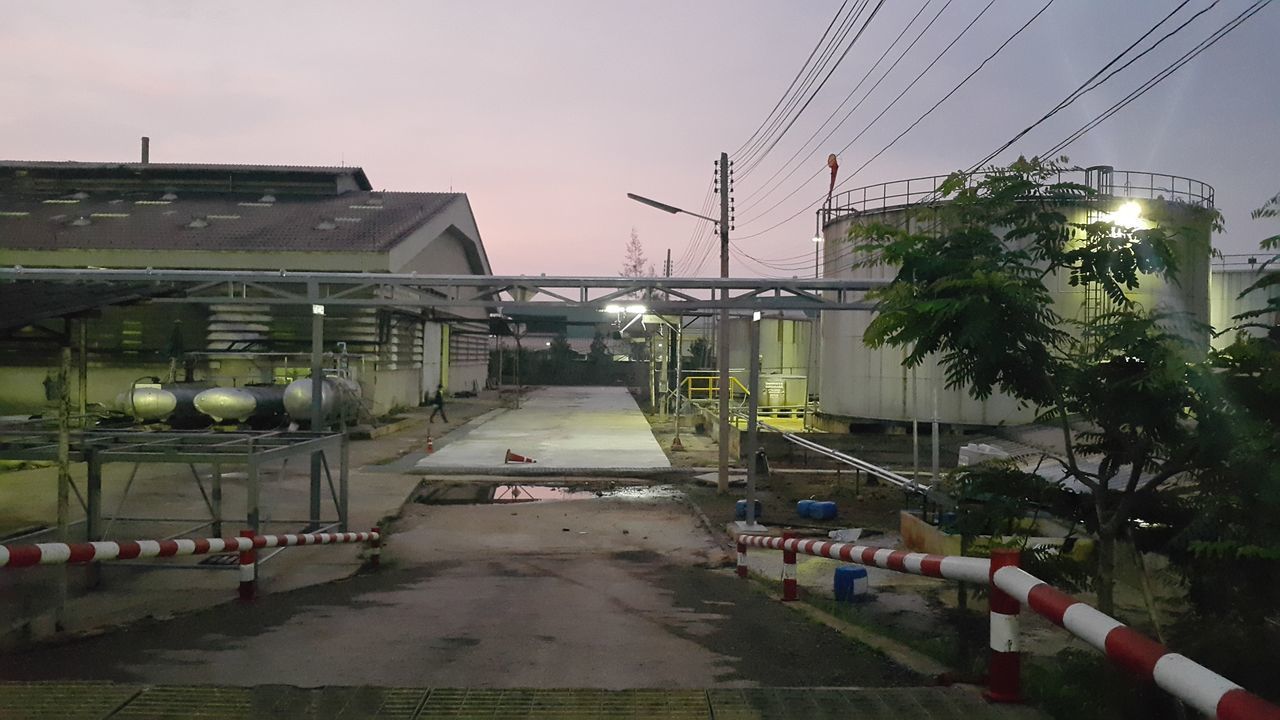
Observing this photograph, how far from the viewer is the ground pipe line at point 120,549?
18.8 ft

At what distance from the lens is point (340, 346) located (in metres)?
25.6

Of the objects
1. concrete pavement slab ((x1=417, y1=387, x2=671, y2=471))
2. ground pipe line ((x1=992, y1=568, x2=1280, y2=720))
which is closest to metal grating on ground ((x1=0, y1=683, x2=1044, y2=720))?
ground pipe line ((x1=992, y1=568, x2=1280, y2=720))

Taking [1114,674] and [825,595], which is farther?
[825,595]

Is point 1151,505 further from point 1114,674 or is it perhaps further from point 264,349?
point 264,349

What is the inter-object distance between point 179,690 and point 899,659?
4245 millimetres

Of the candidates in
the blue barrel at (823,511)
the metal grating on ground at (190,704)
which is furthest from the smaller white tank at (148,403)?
the metal grating on ground at (190,704)

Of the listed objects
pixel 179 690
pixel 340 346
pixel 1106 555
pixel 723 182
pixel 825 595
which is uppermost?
pixel 723 182

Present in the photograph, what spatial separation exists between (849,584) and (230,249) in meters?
25.8

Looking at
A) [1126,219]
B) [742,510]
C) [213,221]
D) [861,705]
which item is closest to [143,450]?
[861,705]

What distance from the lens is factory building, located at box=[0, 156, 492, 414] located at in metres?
28.0

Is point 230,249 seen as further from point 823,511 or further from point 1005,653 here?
point 1005,653

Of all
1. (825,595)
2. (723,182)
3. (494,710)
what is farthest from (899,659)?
(723,182)

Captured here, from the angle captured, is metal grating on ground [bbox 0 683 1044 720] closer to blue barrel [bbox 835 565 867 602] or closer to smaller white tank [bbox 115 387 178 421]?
blue barrel [bbox 835 565 867 602]

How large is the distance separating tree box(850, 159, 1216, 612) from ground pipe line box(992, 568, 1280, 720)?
8.27 ft
